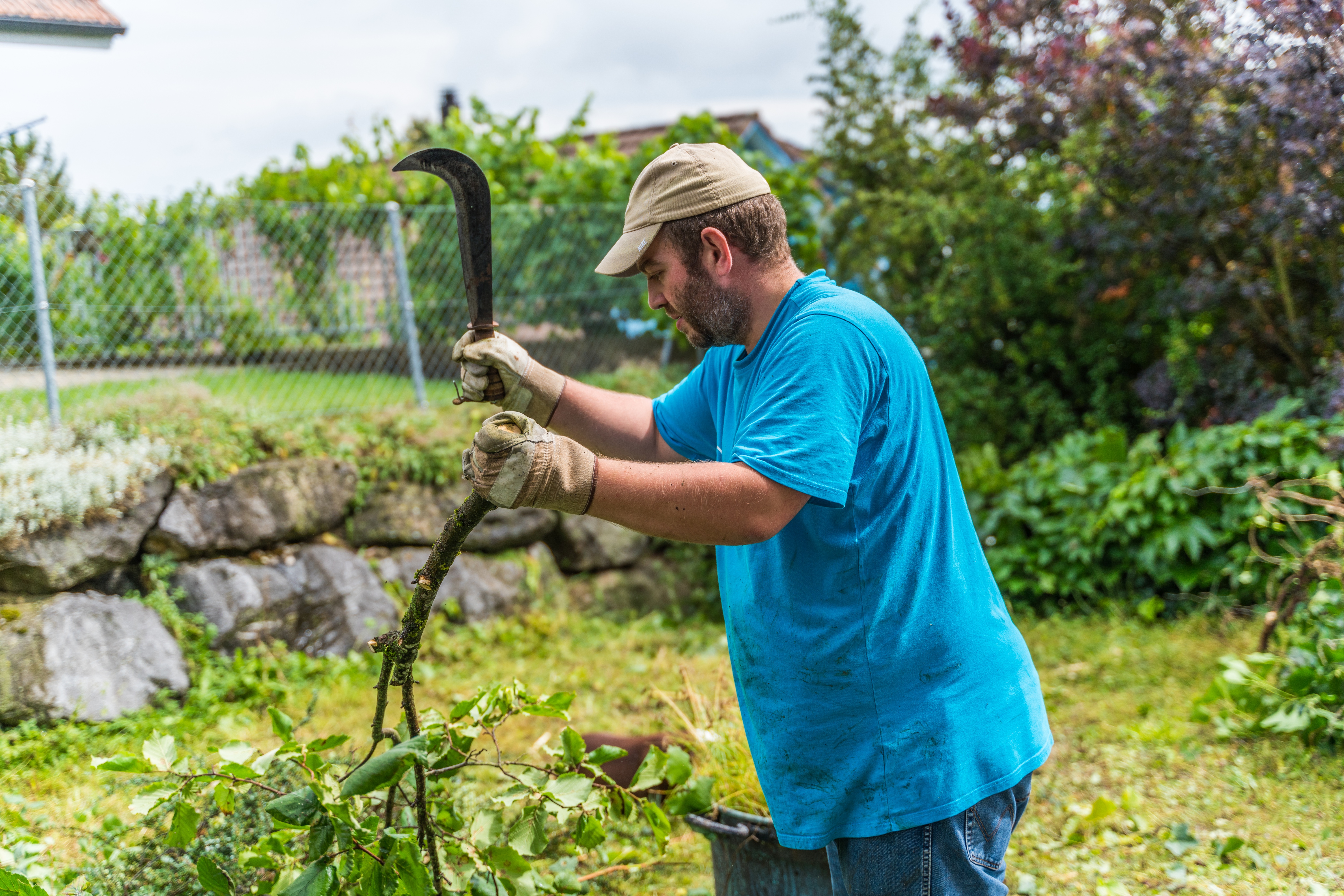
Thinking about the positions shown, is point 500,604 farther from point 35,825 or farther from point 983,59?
point 983,59

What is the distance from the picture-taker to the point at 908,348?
68.3 inches

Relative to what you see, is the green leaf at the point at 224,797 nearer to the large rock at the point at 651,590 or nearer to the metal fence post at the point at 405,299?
the large rock at the point at 651,590

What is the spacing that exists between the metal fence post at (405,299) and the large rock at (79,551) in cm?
176

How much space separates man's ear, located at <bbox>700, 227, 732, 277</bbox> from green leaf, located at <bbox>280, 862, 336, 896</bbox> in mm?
1406

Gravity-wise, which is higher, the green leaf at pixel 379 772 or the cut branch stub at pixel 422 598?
the cut branch stub at pixel 422 598

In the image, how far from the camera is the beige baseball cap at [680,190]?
1.78m

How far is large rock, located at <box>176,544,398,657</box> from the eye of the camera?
15.2ft

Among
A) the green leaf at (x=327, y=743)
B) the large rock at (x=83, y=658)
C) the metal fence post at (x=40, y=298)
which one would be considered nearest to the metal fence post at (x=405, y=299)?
the metal fence post at (x=40, y=298)

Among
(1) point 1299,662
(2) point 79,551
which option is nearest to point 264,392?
(2) point 79,551

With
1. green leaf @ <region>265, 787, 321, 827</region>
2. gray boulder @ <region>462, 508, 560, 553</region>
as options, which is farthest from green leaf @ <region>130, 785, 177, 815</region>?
gray boulder @ <region>462, 508, 560, 553</region>

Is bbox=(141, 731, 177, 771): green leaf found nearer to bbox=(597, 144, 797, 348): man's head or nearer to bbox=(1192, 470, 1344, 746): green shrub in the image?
bbox=(597, 144, 797, 348): man's head

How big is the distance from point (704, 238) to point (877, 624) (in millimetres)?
787

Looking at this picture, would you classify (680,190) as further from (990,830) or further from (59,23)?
(59,23)

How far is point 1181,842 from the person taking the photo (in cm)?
304
